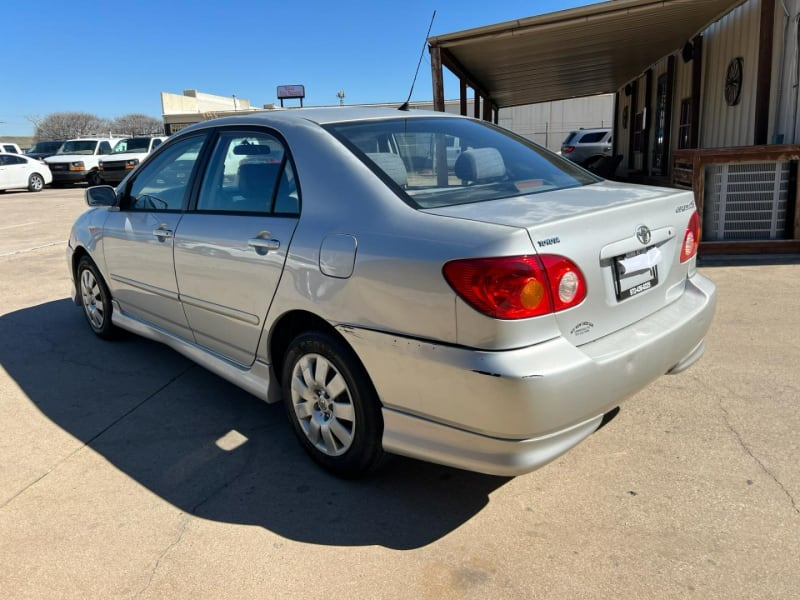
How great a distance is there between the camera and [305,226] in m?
2.84

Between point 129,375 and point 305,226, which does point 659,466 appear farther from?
point 129,375

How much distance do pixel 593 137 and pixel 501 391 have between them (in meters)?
23.0

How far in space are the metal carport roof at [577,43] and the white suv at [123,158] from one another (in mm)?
12513

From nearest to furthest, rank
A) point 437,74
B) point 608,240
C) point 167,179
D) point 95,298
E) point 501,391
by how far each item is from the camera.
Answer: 1. point 501,391
2. point 608,240
3. point 167,179
4. point 95,298
5. point 437,74

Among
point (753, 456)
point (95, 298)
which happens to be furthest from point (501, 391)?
A: point (95, 298)

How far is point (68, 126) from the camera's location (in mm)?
73812

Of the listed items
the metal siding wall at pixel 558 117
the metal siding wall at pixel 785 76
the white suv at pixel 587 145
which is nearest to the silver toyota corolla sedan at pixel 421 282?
the metal siding wall at pixel 785 76

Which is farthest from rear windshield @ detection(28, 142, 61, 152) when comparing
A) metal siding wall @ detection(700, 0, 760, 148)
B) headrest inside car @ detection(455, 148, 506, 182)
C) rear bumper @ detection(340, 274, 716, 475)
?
Answer: rear bumper @ detection(340, 274, 716, 475)

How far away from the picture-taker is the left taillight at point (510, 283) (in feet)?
7.23

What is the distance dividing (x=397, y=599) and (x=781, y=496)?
66.2 inches

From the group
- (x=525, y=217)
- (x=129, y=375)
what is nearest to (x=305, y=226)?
(x=525, y=217)

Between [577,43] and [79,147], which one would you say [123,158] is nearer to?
[79,147]

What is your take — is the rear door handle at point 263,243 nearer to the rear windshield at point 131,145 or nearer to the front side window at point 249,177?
the front side window at point 249,177

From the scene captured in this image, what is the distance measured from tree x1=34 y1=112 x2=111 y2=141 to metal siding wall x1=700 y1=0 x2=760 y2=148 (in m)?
73.5
